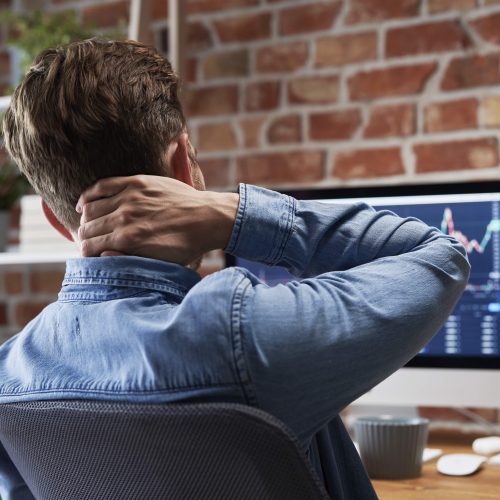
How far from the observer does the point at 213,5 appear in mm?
2207

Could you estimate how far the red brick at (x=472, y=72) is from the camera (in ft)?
6.16

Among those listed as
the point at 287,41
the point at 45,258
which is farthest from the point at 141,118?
the point at 287,41

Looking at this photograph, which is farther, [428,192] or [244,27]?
[244,27]

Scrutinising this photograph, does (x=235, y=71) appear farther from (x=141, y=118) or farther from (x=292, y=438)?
(x=292, y=438)

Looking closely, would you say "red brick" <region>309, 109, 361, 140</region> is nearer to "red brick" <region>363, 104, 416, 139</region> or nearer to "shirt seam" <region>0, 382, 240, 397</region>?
"red brick" <region>363, 104, 416, 139</region>

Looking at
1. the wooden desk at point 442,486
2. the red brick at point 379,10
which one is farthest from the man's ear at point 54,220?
the red brick at point 379,10

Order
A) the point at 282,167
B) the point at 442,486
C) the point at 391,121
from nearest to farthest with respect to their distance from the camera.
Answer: the point at 442,486
the point at 391,121
the point at 282,167

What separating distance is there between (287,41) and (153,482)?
5.03 ft

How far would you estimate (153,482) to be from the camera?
2.54ft

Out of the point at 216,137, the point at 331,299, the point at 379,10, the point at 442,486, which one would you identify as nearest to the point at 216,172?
the point at 216,137

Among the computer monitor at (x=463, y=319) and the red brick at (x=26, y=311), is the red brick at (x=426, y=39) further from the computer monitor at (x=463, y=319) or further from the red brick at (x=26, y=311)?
the red brick at (x=26, y=311)

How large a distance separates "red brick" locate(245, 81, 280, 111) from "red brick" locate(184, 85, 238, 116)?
4 centimetres

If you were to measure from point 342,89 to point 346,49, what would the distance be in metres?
0.09

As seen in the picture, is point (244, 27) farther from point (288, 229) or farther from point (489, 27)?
point (288, 229)
